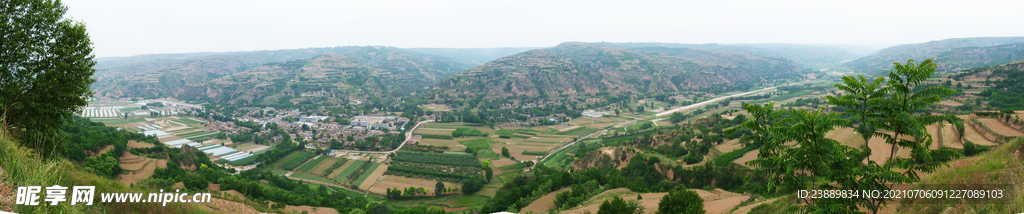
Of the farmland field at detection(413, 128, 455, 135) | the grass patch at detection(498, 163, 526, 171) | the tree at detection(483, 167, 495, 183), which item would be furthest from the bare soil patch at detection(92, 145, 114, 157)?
the farmland field at detection(413, 128, 455, 135)

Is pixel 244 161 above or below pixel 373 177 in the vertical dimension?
above

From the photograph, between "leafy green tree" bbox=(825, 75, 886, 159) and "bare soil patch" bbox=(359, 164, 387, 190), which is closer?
"leafy green tree" bbox=(825, 75, 886, 159)

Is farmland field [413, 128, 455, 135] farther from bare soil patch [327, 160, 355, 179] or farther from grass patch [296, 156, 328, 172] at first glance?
grass patch [296, 156, 328, 172]

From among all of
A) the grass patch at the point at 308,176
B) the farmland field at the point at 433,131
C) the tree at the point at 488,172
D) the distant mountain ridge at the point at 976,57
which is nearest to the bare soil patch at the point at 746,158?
the tree at the point at 488,172

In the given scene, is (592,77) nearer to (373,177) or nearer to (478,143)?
(478,143)

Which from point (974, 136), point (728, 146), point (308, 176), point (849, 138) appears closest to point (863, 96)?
point (974, 136)

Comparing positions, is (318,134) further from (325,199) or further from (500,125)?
(325,199)
